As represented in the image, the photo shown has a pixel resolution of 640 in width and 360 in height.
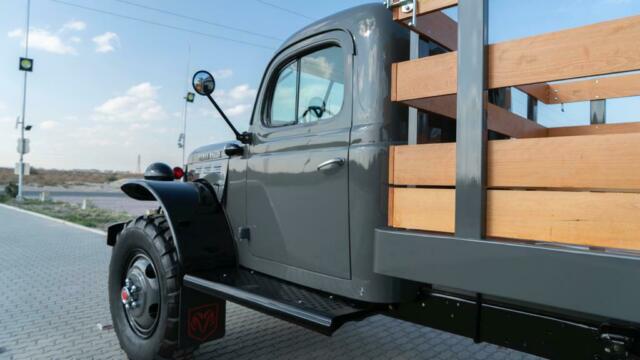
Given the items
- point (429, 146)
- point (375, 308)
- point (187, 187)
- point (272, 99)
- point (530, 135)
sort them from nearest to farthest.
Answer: point (429, 146)
point (375, 308)
point (530, 135)
point (272, 99)
point (187, 187)

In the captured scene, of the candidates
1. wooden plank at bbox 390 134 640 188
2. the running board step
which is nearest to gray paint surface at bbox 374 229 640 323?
wooden plank at bbox 390 134 640 188

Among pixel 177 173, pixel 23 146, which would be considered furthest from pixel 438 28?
pixel 23 146

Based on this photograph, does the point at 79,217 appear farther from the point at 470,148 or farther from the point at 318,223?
the point at 470,148

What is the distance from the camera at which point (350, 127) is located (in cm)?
238

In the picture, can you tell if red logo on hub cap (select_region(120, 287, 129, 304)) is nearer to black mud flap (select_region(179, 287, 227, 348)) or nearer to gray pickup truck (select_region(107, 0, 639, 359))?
gray pickup truck (select_region(107, 0, 639, 359))

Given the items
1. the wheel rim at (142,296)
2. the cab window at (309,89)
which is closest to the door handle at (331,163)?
the cab window at (309,89)

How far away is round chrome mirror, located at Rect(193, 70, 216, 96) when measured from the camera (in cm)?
279

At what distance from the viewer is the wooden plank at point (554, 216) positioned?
4.57ft

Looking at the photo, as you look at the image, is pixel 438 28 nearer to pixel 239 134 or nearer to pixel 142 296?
pixel 239 134

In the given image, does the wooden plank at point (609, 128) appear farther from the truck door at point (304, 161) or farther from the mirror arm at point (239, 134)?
the mirror arm at point (239, 134)

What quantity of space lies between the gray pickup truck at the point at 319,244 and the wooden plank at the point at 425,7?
27 centimetres

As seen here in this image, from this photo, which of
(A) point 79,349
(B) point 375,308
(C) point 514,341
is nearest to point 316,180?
(B) point 375,308

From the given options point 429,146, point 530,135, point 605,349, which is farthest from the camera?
point 530,135

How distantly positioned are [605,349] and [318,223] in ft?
4.65
